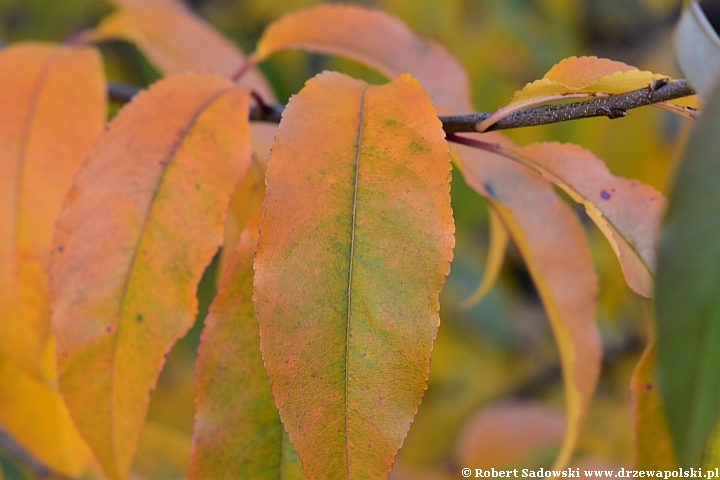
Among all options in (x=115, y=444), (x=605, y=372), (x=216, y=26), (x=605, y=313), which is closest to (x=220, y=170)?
(x=115, y=444)

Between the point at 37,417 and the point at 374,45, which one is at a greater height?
the point at 374,45

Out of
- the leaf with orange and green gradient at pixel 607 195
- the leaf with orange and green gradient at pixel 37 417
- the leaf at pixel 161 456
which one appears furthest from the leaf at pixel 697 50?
the leaf at pixel 161 456

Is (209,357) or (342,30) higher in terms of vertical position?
(342,30)

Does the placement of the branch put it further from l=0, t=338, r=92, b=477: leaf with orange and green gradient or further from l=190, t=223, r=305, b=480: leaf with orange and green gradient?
l=0, t=338, r=92, b=477: leaf with orange and green gradient

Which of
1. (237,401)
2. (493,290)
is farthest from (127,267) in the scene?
(493,290)

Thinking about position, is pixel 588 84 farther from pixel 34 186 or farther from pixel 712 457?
pixel 34 186

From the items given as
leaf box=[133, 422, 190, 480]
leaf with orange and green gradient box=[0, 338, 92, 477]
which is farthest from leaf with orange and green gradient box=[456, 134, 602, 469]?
leaf box=[133, 422, 190, 480]

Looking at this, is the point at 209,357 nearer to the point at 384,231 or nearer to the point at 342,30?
the point at 384,231
